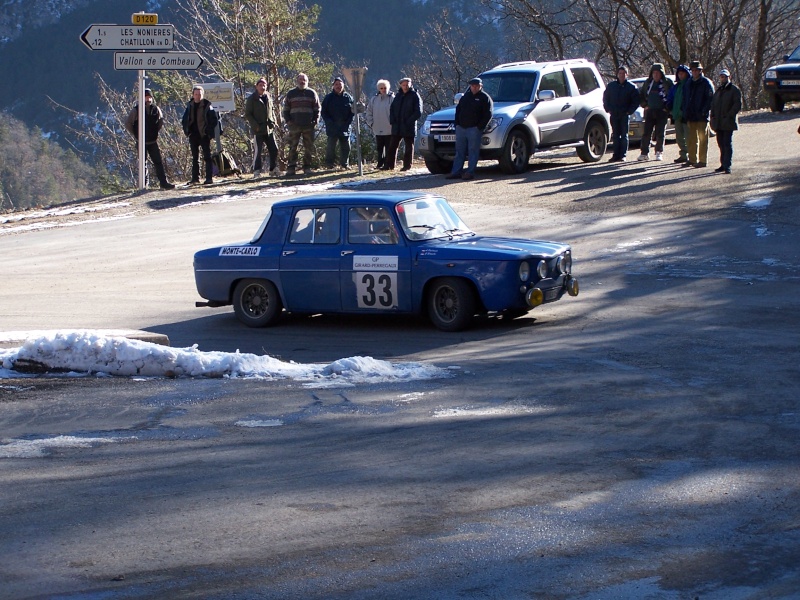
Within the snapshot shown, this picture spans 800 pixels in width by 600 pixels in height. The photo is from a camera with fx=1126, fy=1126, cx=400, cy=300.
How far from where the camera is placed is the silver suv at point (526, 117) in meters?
23.0

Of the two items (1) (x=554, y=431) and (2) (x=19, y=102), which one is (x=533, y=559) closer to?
(1) (x=554, y=431)

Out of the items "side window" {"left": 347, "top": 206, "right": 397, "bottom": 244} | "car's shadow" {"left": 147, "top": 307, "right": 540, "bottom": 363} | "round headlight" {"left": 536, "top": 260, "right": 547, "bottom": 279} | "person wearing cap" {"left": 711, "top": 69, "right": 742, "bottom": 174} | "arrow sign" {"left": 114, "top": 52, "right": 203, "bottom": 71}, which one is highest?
"arrow sign" {"left": 114, "top": 52, "right": 203, "bottom": 71}

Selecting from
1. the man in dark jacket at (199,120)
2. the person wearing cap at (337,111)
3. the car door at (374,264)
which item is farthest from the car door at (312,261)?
the person wearing cap at (337,111)

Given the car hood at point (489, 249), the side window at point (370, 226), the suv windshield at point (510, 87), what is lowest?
the car hood at point (489, 249)

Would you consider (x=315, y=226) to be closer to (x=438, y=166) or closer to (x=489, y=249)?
(x=489, y=249)

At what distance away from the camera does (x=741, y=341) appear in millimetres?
10203

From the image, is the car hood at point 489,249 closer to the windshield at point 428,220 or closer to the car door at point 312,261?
the windshield at point 428,220

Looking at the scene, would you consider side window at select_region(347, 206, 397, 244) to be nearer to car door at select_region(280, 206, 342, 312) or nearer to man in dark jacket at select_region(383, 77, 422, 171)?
car door at select_region(280, 206, 342, 312)

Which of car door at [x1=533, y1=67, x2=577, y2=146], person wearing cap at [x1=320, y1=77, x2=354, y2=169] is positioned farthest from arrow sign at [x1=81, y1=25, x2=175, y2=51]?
car door at [x1=533, y1=67, x2=577, y2=146]

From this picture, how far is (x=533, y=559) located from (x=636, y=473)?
4.82 feet

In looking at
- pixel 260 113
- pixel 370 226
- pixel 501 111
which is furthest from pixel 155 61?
pixel 370 226

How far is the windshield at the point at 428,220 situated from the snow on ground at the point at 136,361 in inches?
107

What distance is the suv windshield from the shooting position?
23.5 metres

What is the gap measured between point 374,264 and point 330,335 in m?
0.88
